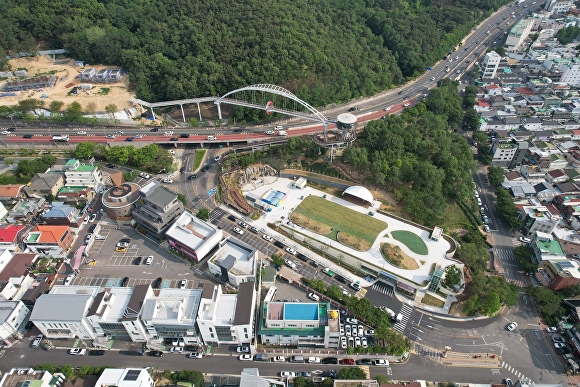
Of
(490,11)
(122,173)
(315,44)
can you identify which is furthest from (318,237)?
(490,11)

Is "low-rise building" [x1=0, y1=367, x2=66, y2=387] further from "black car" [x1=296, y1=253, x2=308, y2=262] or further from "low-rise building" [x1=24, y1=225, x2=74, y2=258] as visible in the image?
"black car" [x1=296, y1=253, x2=308, y2=262]

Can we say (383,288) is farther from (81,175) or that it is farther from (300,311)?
(81,175)

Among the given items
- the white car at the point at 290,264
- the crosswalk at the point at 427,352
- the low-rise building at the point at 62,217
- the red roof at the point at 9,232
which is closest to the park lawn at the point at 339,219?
the white car at the point at 290,264

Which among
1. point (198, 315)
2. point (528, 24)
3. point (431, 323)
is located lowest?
point (431, 323)

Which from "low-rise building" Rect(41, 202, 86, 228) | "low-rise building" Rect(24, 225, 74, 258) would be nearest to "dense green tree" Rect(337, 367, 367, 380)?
"low-rise building" Rect(24, 225, 74, 258)

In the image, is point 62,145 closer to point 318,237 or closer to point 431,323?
point 318,237

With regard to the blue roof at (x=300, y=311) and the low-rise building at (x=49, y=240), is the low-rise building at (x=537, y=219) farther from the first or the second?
the low-rise building at (x=49, y=240)
